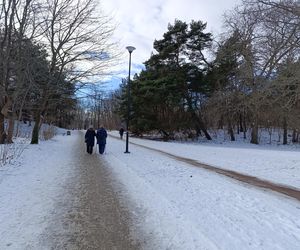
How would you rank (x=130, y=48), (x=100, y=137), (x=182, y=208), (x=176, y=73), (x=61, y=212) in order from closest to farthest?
(x=61, y=212)
(x=182, y=208)
(x=100, y=137)
(x=130, y=48)
(x=176, y=73)

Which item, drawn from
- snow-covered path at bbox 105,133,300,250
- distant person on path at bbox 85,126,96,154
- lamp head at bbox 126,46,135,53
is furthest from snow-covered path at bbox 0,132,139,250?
lamp head at bbox 126,46,135,53

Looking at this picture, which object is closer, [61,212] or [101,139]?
[61,212]

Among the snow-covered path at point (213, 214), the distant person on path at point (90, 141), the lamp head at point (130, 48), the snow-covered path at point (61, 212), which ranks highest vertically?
the lamp head at point (130, 48)

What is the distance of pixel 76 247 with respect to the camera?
5.43 meters

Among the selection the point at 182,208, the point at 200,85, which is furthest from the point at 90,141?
the point at 200,85

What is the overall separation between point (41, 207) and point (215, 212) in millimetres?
3464

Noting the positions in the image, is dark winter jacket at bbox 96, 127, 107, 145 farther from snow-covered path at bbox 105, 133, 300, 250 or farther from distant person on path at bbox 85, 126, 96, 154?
snow-covered path at bbox 105, 133, 300, 250

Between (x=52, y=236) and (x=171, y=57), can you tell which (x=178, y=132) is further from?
(x=52, y=236)

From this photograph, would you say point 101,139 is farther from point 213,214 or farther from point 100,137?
point 213,214

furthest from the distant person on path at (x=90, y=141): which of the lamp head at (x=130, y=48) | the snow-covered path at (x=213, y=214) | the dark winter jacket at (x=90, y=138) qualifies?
the snow-covered path at (x=213, y=214)

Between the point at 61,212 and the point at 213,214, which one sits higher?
the point at 213,214

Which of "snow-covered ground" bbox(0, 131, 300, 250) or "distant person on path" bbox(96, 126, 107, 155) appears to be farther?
"distant person on path" bbox(96, 126, 107, 155)

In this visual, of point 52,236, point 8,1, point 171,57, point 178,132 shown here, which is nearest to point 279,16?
point 8,1

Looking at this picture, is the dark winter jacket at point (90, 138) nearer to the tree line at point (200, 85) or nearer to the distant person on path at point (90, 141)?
the distant person on path at point (90, 141)
